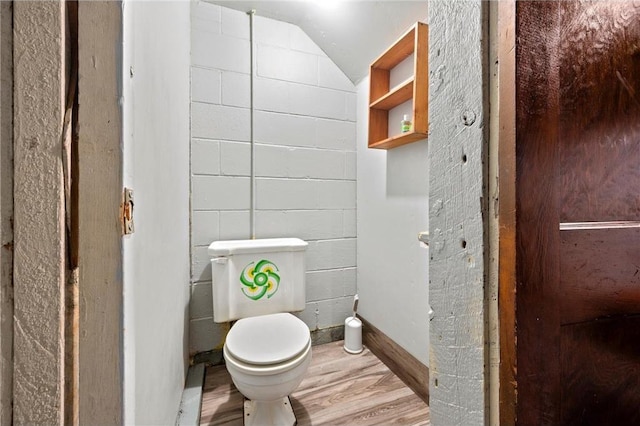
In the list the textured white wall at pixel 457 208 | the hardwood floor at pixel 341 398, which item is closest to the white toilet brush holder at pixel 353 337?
the hardwood floor at pixel 341 398

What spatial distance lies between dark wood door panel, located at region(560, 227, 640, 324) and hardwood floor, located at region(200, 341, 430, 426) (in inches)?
42.3

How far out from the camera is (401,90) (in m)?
1.46

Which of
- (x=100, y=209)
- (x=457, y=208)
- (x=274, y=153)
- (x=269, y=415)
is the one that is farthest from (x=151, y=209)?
(x=274, y=153)

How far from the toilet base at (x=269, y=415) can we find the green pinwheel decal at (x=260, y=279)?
507 mm

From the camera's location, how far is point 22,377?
0.35 meters

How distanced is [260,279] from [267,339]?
15.5 inches

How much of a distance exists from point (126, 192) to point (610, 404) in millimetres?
909

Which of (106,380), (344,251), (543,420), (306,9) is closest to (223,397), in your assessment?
(344,251)

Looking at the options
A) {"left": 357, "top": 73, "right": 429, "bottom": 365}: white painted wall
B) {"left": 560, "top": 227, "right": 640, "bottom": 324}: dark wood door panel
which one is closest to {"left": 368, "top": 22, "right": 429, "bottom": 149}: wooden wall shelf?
→ {"left": 357, "top": 73, "right": 429, "bottom": 365}: white painted wall

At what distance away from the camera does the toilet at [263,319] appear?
1134 millimetres

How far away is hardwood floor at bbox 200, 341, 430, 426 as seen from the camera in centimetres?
133

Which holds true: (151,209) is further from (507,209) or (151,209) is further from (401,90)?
(401,90)

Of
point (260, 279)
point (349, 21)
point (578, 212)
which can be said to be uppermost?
point (349, 21)

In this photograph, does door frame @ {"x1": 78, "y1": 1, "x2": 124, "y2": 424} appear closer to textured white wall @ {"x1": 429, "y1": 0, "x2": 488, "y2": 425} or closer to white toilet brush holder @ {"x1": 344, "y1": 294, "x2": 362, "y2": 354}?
textured white wall @ {"x1": 429, "y1": 0, "x2": 488, "y2": 425}
